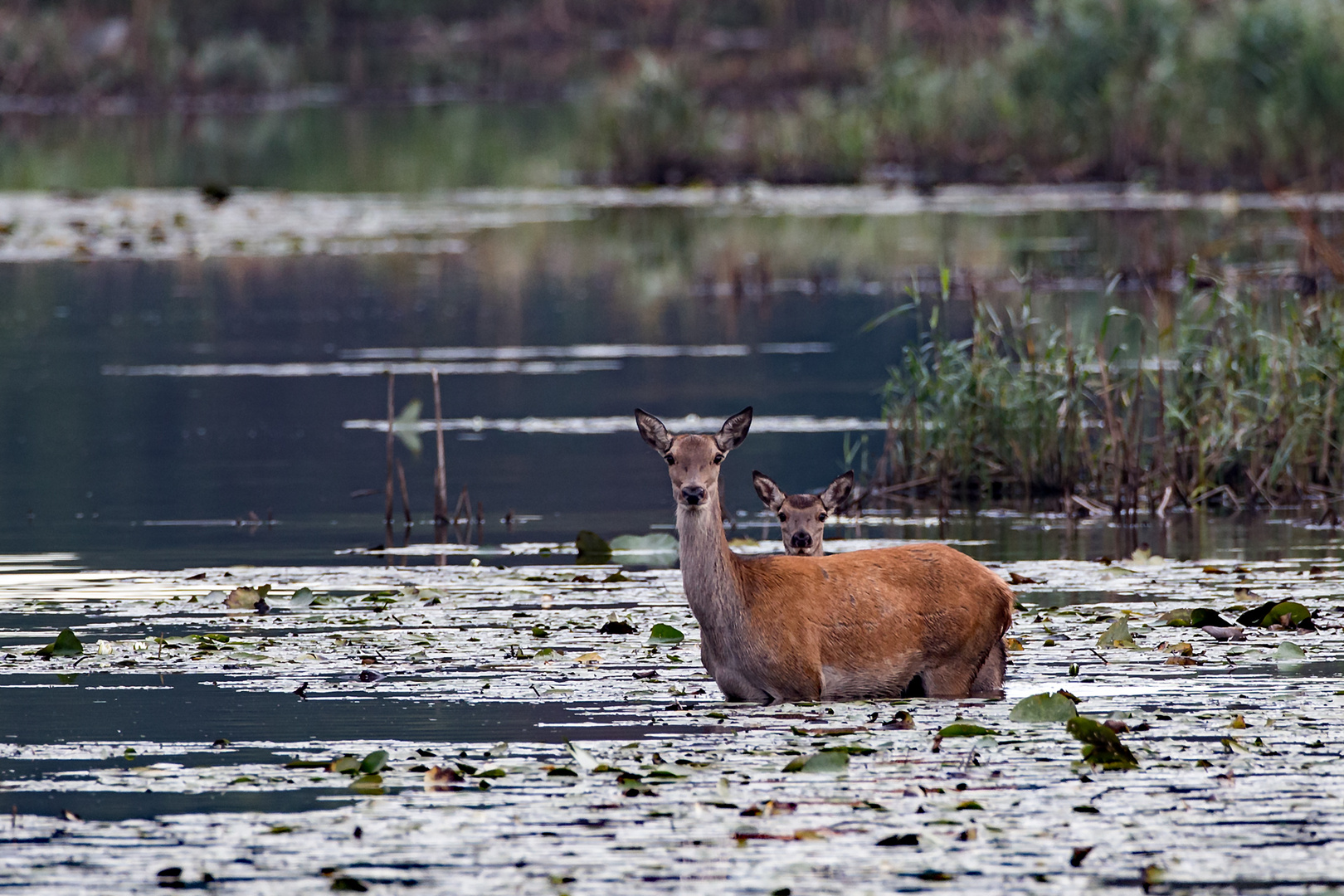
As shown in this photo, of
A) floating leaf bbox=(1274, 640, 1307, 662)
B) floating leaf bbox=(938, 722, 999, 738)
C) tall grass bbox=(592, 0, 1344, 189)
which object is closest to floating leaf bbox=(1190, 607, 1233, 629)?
floating leaf bbox=(1274, 640, 1307, 662)

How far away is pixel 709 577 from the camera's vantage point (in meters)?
10.6

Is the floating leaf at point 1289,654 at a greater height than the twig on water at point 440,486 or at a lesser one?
lesser

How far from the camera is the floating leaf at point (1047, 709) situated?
10.1 meters

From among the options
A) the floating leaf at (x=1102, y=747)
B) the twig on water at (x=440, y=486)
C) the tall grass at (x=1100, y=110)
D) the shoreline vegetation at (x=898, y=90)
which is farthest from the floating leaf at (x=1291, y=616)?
the tall grass at (x=1100, y=110)

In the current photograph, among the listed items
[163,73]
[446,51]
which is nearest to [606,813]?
[163,73]

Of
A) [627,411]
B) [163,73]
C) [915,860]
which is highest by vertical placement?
[163,73]

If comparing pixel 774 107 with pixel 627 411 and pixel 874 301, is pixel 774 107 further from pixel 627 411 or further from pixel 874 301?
pixel 627 411

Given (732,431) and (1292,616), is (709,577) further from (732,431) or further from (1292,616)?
(1292,616)

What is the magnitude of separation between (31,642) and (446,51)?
7999 cm

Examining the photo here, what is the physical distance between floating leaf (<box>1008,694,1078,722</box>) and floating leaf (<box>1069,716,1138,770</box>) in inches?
22.2

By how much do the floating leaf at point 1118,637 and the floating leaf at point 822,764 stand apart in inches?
110

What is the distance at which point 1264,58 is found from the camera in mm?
39688

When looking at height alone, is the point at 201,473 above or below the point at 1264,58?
below

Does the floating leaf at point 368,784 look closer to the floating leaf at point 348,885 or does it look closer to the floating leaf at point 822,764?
the floating leaf at point 348,885
